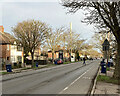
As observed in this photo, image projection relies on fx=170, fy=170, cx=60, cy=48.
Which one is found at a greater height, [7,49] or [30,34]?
[30,34]

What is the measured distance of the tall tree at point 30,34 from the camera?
2883 cm

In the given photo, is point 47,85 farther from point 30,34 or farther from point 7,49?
point 7,49

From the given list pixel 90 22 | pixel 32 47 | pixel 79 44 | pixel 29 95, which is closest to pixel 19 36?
pixel 32 47

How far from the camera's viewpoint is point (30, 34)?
2925 centimetres

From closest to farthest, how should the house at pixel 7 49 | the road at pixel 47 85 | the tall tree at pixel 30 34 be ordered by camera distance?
the road at pixel 47 85
the tall tree at pixel 30 34
the house at pixel 7 49

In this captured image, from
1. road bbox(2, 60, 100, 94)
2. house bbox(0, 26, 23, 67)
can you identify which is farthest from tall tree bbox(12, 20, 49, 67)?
road bbox(2, 60, 100, 94)

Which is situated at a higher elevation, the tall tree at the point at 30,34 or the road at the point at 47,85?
the tall tree at the point at 30,34

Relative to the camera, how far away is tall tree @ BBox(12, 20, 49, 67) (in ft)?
94.6

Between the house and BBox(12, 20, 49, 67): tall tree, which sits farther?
the house

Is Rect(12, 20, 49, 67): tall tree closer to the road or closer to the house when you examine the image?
the house

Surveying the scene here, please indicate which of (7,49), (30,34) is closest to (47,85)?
(30,34)

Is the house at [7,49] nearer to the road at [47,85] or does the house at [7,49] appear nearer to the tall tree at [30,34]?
the tall tree at [30,34]

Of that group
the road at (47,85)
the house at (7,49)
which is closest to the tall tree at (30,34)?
the house at (7,49)

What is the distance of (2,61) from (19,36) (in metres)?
5.04
